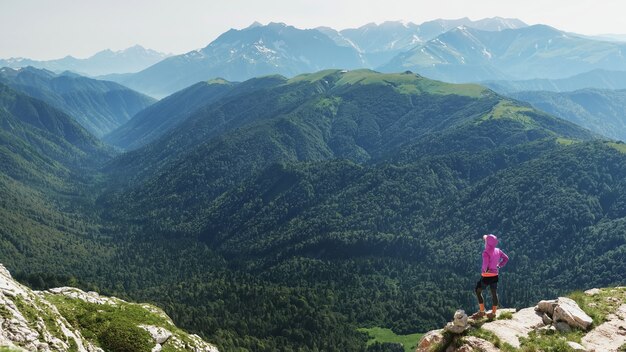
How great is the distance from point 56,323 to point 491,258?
51.2 meters

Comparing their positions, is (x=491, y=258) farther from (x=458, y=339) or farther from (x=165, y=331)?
(x=165, y=331)

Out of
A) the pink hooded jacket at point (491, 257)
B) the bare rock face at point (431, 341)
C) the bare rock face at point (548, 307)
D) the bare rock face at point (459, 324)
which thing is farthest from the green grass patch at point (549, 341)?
the bare rock face at point (431, 341)

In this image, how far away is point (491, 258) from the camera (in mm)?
44094

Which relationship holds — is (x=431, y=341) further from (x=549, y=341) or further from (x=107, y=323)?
(x=107, y=323)

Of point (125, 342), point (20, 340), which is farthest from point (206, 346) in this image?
point (20, 340)

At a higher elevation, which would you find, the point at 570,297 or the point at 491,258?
the point at 491,258

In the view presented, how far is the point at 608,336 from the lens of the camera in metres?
40.3

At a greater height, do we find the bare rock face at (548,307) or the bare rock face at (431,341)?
the bare rock face at (548,307)

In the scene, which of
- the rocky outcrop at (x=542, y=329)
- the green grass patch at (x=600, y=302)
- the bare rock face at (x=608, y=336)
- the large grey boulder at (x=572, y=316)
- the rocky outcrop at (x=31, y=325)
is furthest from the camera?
the rocky outcrop at (x=31, y=325)

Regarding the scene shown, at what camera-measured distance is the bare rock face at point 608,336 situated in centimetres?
3878

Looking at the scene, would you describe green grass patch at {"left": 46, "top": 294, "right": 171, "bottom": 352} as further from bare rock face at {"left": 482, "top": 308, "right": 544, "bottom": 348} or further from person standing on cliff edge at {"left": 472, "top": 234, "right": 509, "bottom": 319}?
bare rock face at {"left": 482, "top": 308, "right": 544, "bottom": 348}

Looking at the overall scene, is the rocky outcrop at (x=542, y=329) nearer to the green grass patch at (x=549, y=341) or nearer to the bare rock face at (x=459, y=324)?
the bare rock face at (x=459, y=324)

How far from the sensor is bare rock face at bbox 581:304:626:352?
3878cm

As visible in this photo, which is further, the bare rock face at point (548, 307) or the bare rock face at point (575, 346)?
the bare rock face at point (548, 307)
